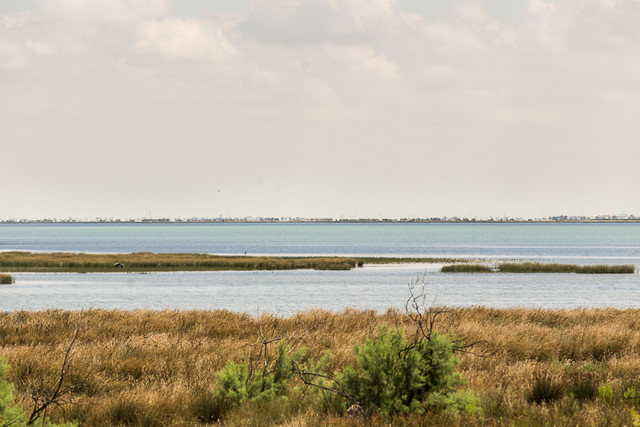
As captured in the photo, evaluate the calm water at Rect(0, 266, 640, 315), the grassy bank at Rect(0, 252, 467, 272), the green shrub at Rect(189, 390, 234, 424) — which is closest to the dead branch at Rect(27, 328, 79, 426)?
the green shrub at Rect(189, 390, 234, 424)

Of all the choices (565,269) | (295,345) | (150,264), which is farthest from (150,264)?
(295,345)

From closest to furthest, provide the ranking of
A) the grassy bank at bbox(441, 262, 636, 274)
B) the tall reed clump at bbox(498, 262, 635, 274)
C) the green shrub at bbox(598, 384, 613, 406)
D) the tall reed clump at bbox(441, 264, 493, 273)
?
the green shrub at bbox(598, 384, 613, 406) < the tall reed clump at bbox(498, 262, 635, 274) < the grassy bank at bbox(441, 262, 636, 274) < the tall reed clump at bbox(441, 264, 493, 273)

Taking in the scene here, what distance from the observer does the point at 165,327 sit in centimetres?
1742

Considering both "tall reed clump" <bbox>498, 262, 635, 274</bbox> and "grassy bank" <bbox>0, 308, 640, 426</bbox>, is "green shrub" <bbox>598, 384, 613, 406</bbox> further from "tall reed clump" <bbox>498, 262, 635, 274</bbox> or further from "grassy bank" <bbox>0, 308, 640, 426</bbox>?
"tall reed clump" <bbox>498, 262, 635, 274</bbox>

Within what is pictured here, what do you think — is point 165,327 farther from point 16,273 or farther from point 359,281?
point 16,273

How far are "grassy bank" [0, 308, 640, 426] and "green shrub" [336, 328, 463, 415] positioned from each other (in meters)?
0.35

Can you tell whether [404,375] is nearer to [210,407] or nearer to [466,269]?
[210,407]

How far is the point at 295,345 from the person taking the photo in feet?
45.5

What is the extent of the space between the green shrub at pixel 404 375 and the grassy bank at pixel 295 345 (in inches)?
13.7

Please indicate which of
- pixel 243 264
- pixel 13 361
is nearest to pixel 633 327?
pixel 13 361

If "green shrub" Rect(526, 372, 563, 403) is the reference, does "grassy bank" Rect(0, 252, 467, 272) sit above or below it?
below

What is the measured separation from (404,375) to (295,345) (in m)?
6.56

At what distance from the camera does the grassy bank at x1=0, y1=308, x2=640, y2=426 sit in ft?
26.0

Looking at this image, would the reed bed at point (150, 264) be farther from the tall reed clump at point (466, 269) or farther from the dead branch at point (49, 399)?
the dead branch at point (49, 399)
